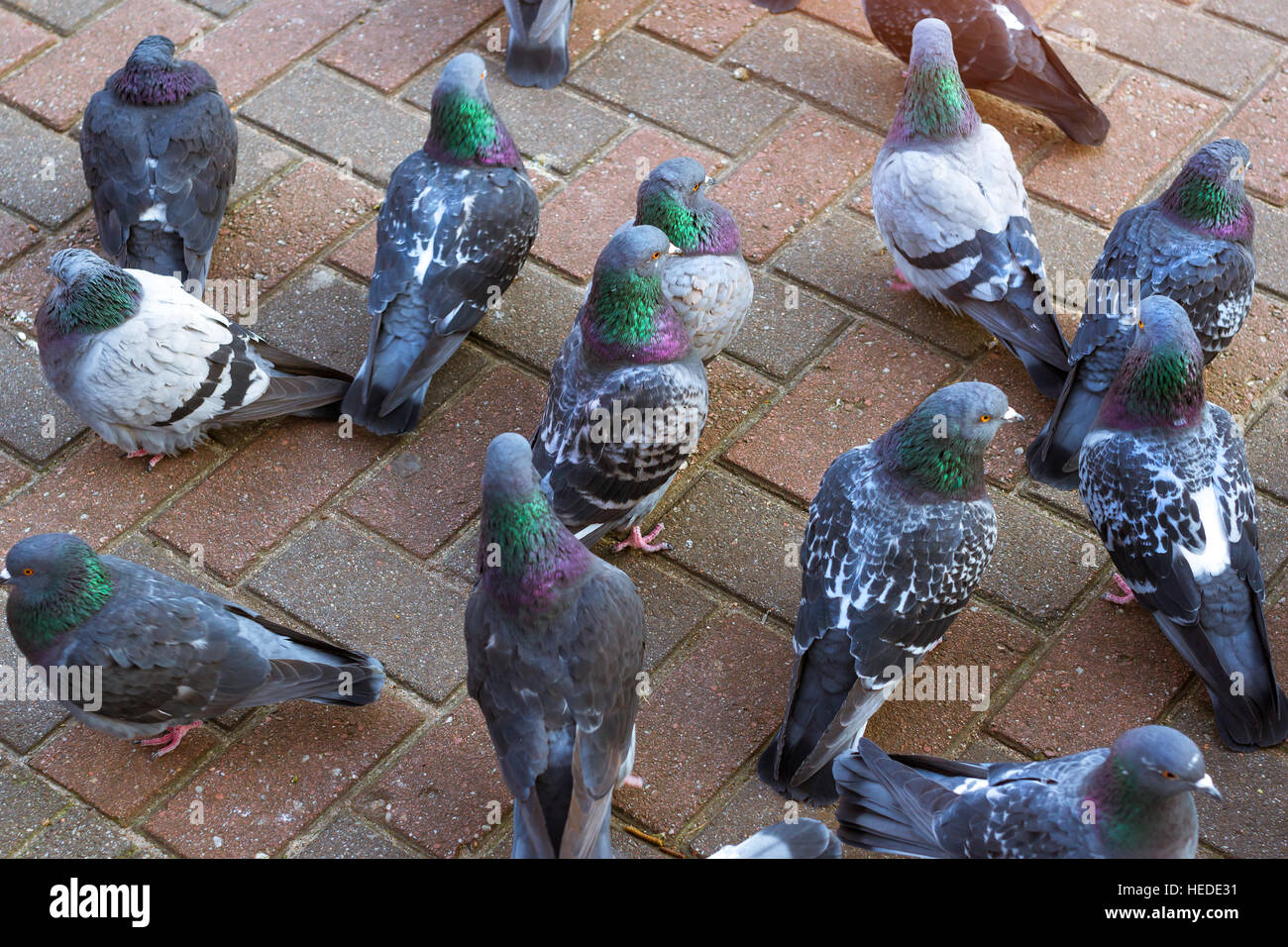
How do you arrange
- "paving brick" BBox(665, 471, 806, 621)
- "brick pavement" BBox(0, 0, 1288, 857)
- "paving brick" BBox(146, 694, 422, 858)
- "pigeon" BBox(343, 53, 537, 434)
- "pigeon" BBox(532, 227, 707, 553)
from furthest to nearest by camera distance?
"pigeon" BBox(343, 53, 537, 434) < "paving brick" BBox(665, 471, 806, 621) < "pigeon" BBox(532, 227, 707, 553) < "brick pavement" BBox(0, 0, 1288, 857) < "paving brick" BBox(146, 694, 422, 858)

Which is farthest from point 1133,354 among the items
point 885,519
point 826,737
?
point 826,737

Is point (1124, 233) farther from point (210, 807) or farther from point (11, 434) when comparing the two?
point (11, 434)

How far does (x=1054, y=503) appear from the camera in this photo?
518cm

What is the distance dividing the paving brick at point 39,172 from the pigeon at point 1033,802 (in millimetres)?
4383

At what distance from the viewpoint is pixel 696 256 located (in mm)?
5133

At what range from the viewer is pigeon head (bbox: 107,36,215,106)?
573 centimetres

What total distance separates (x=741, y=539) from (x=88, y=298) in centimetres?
258

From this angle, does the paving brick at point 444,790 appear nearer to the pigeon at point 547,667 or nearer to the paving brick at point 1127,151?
the pigeon at point 547,667

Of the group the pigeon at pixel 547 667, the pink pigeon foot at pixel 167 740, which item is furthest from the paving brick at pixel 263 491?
the pigeon at pixel 547 667

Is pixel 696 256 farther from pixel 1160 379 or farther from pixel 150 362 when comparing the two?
pixel 150 362

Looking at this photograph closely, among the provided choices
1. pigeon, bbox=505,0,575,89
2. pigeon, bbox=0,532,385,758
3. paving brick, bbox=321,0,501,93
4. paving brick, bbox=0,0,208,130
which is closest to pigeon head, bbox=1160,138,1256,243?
pigeon, bbox=505,0,575,89

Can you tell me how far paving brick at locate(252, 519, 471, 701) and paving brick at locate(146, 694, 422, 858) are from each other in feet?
0.60

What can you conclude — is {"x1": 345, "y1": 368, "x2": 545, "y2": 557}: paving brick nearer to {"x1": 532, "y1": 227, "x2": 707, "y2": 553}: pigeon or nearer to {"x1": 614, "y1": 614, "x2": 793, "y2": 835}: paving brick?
{"x1": 532, "y1": 227, "x2": 707, "y2": 553}: pigeon

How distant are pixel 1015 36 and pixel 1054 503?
238 cm
